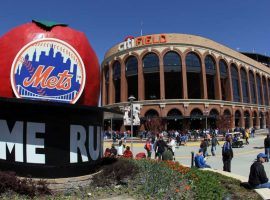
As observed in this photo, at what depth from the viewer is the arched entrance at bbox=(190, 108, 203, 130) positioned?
57572 millimetres

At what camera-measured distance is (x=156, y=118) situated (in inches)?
2185

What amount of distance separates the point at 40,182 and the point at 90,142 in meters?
2.34

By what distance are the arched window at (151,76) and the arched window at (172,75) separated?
64.4 inches

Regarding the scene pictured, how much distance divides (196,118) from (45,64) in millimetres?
50601

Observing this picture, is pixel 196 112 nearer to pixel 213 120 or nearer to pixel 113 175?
pixel 213 120

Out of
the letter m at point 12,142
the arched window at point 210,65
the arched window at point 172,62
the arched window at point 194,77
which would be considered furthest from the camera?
the arched window at point 210,65

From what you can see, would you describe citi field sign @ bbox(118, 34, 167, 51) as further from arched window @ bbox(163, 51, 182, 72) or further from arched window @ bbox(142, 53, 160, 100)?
arched window @ bbox(163, 51, 182, 72)

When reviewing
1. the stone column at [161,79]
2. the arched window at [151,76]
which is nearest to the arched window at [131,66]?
the arched window at [151,76]

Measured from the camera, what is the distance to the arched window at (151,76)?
60094mm

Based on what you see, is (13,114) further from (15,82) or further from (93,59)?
(93,59)

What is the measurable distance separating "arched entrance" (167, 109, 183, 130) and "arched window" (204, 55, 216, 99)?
9.79m

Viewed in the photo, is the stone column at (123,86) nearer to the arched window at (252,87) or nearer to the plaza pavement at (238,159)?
the arched window at (252,87)

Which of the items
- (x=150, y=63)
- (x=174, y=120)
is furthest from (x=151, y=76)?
(x=174, y=120)

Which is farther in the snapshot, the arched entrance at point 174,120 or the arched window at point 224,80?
the arched window at point 224,80
